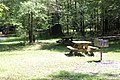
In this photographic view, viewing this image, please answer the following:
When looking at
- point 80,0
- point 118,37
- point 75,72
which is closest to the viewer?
point 75,72

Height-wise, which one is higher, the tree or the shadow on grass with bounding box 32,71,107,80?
the tree

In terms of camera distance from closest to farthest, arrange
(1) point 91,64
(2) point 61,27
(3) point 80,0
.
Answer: (1) point 91,64
(3) point 80,0
(2) point 61,27

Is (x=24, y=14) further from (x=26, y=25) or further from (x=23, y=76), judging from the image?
(x=23, y=76)

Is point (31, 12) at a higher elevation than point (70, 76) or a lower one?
higher

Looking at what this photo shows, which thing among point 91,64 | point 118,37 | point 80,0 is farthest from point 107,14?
point 91,64

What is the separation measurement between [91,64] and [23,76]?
13.8 ft

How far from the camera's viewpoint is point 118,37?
3206 centimetres

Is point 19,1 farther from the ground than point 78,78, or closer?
farther from the ground

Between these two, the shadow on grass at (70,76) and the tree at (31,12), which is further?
the tree at (31,12)

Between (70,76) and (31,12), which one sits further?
(31,12)

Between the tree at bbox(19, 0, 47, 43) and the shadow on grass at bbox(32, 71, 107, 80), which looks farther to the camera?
the tree at bbox(19, 0, 47, 43)

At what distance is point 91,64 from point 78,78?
3640 mm

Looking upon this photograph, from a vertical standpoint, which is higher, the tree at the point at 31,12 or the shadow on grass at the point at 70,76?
the tree at the point at 31,12

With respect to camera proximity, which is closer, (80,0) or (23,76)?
(23,76)
